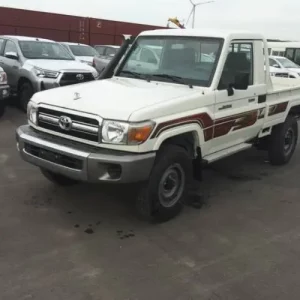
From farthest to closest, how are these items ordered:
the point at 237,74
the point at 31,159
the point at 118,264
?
the point at 237,74 → the point at 31,159 → the point at 118,264

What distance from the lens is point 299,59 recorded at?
26.0m

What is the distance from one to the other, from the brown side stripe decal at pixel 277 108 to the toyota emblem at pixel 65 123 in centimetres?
300

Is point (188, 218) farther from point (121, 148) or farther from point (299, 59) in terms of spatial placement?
point (299, 59)

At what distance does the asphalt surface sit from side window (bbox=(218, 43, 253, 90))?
1428 millimetres

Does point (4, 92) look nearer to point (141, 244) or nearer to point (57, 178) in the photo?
point (57, 178)

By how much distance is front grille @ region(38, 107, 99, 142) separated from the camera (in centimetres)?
400

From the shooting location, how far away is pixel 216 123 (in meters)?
4.82

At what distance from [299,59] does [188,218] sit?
24.1 metres

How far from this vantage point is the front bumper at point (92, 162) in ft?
12.6

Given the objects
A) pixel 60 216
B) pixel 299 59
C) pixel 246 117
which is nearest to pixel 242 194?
pixel 246 117

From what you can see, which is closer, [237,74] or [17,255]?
[17,255]

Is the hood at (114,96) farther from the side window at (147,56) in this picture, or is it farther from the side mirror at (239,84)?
the side mirror at (239,84)

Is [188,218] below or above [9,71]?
below

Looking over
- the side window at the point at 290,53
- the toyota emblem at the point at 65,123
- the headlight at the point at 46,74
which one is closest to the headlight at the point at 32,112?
the toyota emblem at the point at 65,123
